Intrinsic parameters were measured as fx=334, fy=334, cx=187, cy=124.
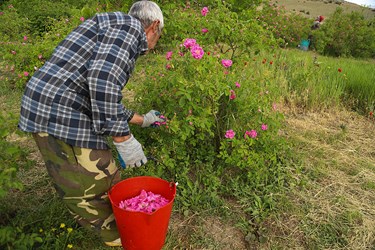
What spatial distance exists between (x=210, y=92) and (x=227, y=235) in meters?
0.96

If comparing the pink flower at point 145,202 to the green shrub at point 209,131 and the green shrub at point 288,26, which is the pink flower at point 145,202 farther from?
the green shrub at point 288,26

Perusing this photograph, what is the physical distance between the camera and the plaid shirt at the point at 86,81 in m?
1.58

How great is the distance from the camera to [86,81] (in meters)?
Answer: 1.67

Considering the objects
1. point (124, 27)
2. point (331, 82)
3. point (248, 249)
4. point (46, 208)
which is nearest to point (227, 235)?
point (248, 249)

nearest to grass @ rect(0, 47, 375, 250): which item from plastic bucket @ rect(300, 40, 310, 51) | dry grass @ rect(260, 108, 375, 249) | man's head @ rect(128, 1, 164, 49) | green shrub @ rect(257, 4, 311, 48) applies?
dry grass @ rect(260, 108, 375, 249)

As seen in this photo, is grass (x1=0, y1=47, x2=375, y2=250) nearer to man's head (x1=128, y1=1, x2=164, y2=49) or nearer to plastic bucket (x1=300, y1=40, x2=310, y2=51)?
man's head (x1=128, y1=1, x2=164, y2=49)

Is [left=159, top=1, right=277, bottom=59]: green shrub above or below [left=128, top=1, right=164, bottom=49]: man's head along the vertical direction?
below

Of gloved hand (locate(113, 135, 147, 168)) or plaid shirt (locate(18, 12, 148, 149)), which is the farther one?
gloved hand (locate(113, 135, 147, 168))

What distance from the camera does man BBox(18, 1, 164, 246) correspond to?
160 centimetres

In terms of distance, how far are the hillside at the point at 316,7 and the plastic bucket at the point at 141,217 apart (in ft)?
42.0

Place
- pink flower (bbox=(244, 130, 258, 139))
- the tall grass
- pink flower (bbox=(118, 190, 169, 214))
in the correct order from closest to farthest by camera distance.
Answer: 1. pink flower (bbox=(118, 190, 169, 214))
2. pink flower (bbox=(244, 130, 258, 139))
3. the tall grass

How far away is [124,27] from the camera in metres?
1.64

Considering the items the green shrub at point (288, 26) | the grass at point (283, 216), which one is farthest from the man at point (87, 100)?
the green shrub at point (288, 26)

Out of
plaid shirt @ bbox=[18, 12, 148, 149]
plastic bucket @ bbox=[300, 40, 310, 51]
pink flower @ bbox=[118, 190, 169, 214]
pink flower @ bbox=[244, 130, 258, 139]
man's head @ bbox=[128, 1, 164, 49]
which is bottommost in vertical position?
plastic bucket @ bbox=[300, 40, 310, 51]
